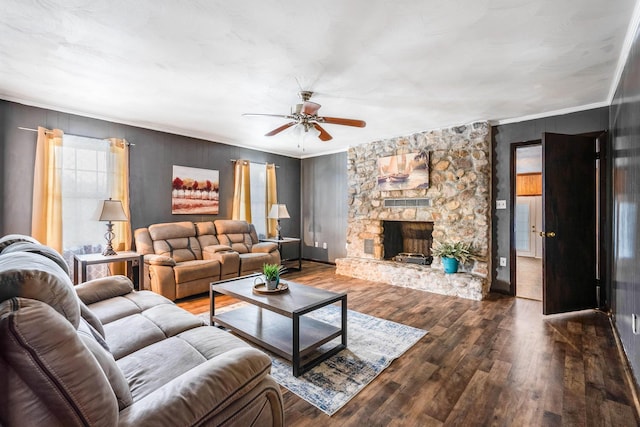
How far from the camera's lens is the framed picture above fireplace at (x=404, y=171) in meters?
4.74

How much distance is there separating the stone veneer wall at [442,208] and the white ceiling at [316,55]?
630 mm

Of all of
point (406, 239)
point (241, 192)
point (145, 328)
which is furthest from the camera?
point (241, 192)

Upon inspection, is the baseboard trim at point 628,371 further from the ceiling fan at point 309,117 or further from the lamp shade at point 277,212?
the lamp shade at point 277,212

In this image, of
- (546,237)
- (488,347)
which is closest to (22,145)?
(488,347)

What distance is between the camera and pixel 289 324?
273cm

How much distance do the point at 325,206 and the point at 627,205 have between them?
476cm

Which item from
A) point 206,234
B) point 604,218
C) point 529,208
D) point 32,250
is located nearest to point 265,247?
point 206,234

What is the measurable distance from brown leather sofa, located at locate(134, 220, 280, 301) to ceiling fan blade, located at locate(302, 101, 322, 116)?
2.53m

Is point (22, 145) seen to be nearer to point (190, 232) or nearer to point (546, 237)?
point (190, 232)

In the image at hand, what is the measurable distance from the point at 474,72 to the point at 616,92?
1580mm

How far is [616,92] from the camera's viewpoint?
304cm

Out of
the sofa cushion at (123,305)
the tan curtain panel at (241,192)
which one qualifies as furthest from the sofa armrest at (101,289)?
the tan curtain panel at (241,192)

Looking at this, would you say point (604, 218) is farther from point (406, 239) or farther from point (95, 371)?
point (95, 371)

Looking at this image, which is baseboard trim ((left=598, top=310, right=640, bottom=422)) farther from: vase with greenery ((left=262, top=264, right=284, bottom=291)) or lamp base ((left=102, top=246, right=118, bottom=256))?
lamp base ((left=102, top=246, right=118, bottom=256))
